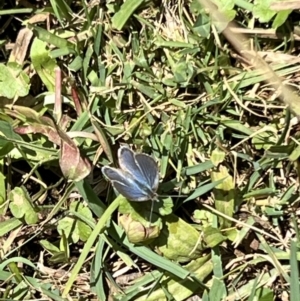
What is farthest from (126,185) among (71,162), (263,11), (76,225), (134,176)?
(263,11)

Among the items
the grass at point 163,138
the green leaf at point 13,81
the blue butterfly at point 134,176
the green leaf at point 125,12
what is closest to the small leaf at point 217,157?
the grass at point 163,138

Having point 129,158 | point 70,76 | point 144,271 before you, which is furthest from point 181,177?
point 70,76

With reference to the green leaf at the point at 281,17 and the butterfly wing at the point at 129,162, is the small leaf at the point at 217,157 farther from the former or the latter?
the green leaf at the point at 281,17

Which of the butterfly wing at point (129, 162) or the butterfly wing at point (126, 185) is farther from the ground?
the butterfly wing at point (129, 162)

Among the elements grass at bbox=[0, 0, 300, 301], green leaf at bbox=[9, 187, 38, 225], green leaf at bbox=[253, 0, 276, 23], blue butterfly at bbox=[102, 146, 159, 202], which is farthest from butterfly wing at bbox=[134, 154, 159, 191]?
green leaf at bbox=[253, 0, 276, 23]

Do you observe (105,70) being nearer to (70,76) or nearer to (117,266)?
(70,76)

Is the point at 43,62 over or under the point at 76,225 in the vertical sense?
over

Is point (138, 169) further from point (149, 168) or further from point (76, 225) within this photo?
point (76, 225)
